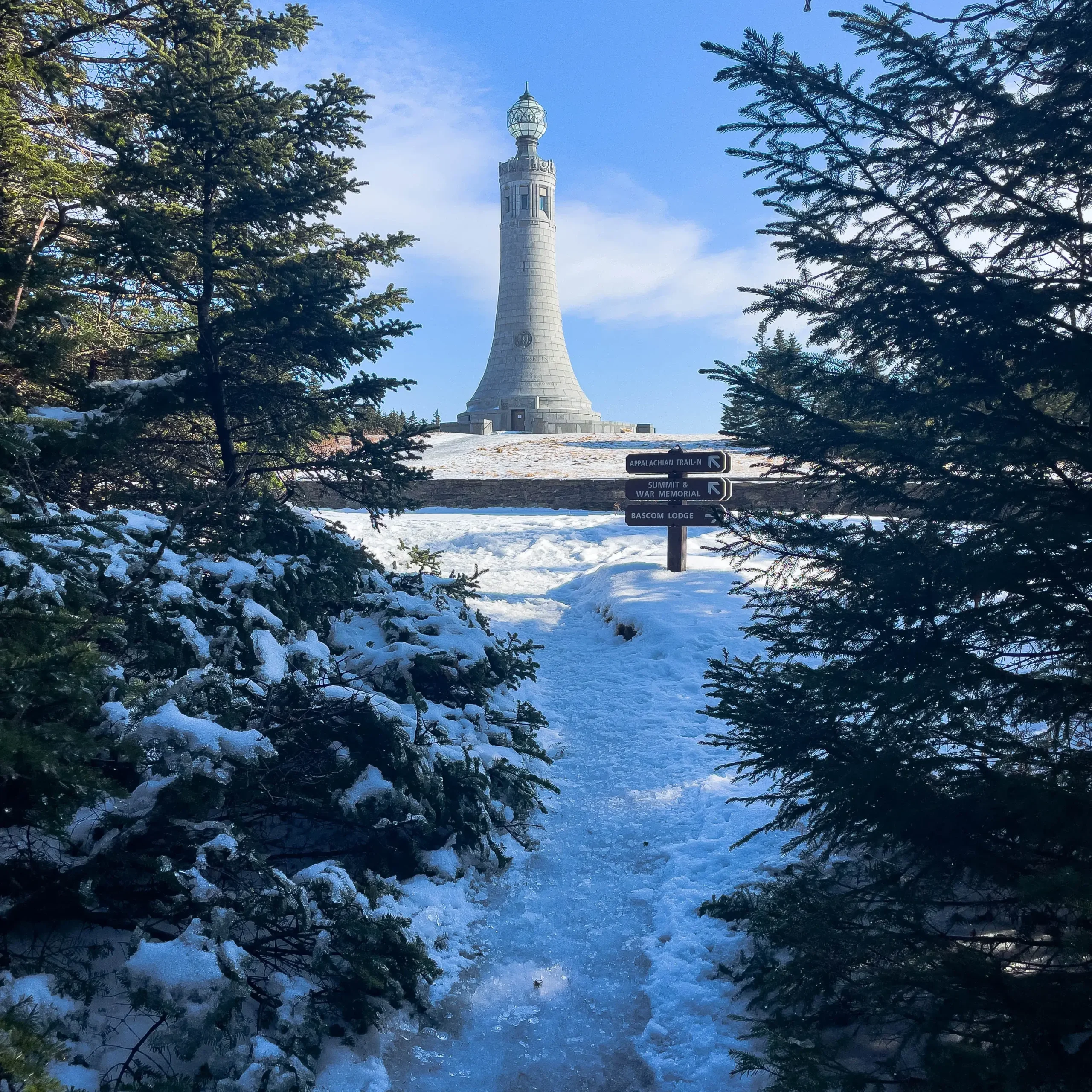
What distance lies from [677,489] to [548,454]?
1746 cm

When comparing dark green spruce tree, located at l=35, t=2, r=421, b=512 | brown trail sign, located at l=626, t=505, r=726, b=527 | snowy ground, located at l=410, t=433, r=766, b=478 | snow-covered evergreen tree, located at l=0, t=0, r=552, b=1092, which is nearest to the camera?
snow-covered evergreen tree, located at l=0, t=0, r=552, b=1092

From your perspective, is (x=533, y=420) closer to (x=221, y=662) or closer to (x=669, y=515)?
(x=669, y=515)

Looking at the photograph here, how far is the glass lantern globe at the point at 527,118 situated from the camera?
141ft

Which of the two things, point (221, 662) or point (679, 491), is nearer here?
point (221, 662)

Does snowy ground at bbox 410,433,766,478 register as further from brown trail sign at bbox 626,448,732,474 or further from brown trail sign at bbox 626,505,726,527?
brown trail sign at bbox 626,505,726,527

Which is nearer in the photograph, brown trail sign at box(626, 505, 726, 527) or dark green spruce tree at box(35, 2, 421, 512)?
dark green spruce tree at box(35, 2, 421, 512)

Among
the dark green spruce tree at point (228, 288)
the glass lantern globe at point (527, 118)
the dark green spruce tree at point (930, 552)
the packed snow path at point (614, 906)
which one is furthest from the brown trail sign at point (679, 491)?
the glass lantern globe at point (527, 118)

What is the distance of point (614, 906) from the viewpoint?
184 inches

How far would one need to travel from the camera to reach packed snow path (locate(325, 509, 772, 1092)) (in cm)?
345

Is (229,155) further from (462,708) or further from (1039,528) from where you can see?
(1039,528)

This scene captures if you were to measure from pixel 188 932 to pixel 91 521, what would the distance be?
2.41 meters

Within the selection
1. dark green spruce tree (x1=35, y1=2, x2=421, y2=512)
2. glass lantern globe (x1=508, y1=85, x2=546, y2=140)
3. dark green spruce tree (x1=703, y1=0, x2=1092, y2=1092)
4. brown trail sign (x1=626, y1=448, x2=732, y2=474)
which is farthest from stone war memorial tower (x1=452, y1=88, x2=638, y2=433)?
dark green spruce tree (x1=703, y1=0, x2=1092, y2=1092)

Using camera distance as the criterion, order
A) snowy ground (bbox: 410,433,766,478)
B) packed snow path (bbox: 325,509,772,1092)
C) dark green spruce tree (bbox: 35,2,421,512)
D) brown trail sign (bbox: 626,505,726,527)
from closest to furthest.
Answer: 1. packed snow path (bbox: 325,509,772,1092)
2. dark green spruce tree (bbox: 35,2,421,512)
3. brown trail sign (bbox: 626,505,726,527)
4. snowy ground (bbox: 410,433,766,478)

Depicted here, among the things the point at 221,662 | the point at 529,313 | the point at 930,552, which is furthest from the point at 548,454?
the point at 930,552
